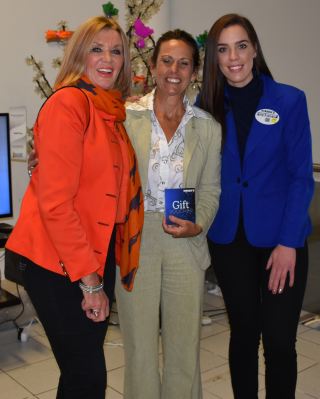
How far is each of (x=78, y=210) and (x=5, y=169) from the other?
1.64 m

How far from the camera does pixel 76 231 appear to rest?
143 cm

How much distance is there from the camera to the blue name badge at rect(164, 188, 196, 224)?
1.79 metres

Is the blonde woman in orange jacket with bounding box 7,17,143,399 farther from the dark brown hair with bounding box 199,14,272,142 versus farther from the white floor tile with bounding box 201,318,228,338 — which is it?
the white floor tile with bounding box 201,318,228,338

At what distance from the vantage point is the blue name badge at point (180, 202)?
179 cm

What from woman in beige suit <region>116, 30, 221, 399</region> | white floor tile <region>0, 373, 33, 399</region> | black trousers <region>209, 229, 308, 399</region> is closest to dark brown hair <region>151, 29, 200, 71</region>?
woman in beige suit <region>116, 30, 221, 399</region>

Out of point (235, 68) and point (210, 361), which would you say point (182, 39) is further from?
point (210, 361)

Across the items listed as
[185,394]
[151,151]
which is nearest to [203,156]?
[151,151]

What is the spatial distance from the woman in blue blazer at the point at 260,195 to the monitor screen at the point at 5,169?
1401 mm

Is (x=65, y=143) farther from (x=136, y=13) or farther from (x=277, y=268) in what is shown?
(x=136, y=13)

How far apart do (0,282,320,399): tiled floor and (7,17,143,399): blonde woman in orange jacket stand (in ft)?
3.69

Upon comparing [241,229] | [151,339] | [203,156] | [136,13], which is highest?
[136,13]

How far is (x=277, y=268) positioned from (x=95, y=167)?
0.74m

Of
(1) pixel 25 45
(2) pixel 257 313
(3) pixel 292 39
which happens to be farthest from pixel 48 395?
(3) pixel 292 39

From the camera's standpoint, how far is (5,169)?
117 inches
